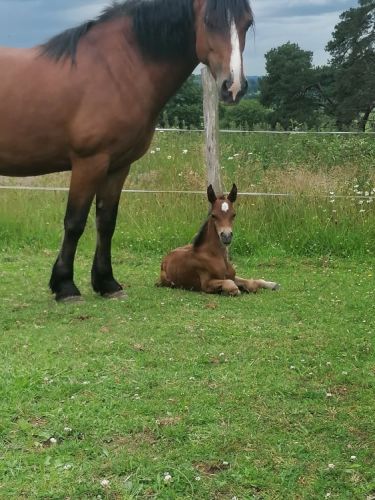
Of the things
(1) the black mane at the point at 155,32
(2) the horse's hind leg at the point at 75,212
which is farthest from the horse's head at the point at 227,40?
(2) the horse's hind leg at the point at 75,212

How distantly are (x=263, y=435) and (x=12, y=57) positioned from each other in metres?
3.59

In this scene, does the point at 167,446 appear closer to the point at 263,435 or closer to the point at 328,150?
the point at 263,435

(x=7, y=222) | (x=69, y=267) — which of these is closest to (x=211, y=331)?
(x=69, y=267)

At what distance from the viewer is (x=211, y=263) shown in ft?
19.2

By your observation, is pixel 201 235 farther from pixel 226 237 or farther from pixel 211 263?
pixel 226 237

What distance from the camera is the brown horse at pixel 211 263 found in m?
5.74

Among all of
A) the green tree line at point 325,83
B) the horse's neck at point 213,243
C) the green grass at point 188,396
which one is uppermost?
the green tree line at point 325,83

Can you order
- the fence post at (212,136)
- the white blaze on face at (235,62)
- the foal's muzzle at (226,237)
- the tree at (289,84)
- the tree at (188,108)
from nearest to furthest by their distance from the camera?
the white blaze on face at (235,62) < the foal's muzzle at (226,237) < the fence post at (212,136) < the tree at (188,108) < the tree at (289,84)

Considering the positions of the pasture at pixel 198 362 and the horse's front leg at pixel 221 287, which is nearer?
the pasture at pixel 198 362

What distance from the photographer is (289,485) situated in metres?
2.63

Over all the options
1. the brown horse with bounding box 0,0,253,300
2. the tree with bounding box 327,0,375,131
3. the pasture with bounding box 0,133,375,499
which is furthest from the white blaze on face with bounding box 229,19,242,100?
the tree with bounding box 327,0,375,131

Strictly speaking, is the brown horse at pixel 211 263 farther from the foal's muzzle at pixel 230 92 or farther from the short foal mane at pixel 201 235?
the foal's muzzle at pixel 230 92

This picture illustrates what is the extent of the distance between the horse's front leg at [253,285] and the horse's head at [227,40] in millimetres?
1847

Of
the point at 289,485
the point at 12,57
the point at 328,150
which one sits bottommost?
the point at 289,485
